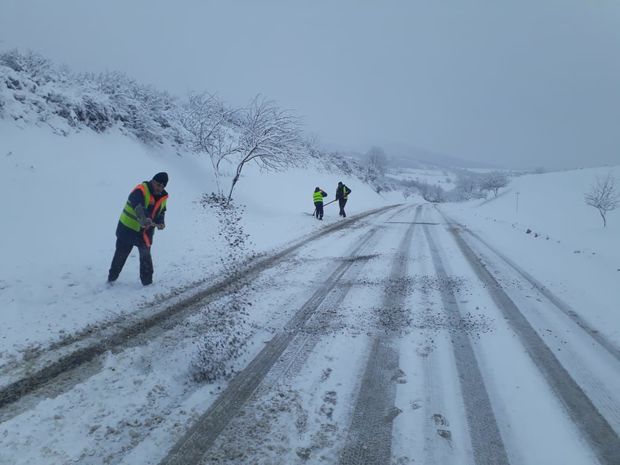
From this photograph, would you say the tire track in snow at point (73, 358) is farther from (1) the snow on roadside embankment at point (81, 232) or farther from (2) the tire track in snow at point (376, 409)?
(2) the tire track in snow at point (376, 409)

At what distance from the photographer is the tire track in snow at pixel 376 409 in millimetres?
2609

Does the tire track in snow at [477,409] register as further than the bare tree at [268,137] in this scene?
No

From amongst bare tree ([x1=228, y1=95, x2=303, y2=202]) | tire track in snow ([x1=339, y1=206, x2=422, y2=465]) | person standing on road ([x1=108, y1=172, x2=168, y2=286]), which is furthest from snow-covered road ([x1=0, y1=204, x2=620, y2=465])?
bare tree ([x1=228, y1=95, x2=303, y2=202])

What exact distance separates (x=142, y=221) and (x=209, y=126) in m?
11.4

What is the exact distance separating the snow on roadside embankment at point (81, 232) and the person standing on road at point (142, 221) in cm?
36

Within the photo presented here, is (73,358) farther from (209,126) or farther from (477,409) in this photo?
(209,126)

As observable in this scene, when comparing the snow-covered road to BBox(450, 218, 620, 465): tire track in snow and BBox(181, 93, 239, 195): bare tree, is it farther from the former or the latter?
BBox(181, 93, 239, 195): bare tree

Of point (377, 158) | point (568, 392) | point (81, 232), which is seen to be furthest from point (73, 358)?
point (377, 158)

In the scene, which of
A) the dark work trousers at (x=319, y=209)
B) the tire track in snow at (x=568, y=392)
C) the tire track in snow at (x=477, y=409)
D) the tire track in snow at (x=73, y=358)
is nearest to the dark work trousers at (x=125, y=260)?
the tire track in snow at (x=73, y=358)

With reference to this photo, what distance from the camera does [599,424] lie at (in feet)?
10.1

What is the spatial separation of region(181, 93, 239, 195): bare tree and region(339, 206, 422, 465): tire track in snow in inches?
513

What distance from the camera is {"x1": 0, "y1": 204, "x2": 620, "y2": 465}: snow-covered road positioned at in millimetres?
2641

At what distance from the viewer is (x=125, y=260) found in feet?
19.5

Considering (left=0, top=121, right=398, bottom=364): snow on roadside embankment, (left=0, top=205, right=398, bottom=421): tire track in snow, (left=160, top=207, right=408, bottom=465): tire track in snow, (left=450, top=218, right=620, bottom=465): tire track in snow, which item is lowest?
(left=450, top=218, right=620, bottom=465): tire track in snow
